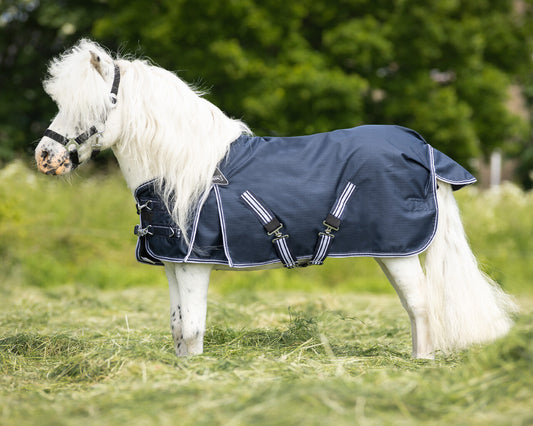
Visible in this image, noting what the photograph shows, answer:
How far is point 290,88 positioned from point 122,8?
13.9ft

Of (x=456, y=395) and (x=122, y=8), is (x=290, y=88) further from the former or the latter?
(x=456, y=395)

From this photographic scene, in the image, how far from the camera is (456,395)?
2385mm

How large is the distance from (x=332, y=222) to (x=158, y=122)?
3.45 ft

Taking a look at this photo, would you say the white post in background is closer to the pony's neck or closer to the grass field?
the grass field

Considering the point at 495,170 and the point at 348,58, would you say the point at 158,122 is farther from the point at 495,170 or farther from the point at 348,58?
the point at 495,170

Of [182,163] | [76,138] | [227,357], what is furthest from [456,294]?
[76,138]

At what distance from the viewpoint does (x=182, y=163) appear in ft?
10.6

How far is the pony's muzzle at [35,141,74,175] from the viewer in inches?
125

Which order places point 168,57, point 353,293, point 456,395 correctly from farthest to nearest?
1. point 168,57
2. point 353,293
3. point 456,395

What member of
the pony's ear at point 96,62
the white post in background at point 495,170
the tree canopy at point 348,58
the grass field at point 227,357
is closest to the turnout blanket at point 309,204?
the grass field at point 227,357

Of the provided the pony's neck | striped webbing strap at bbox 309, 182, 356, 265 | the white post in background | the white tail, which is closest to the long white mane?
the pony's neck

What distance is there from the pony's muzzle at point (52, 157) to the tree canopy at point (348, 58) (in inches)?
314

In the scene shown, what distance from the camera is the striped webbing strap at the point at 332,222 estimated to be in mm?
3264

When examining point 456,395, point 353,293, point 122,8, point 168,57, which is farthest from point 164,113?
point 122,8
